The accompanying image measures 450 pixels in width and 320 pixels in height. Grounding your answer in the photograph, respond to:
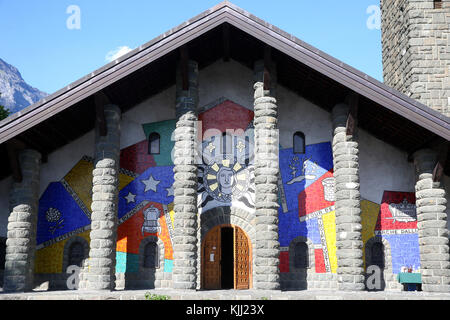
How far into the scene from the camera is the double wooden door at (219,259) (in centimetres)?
1641

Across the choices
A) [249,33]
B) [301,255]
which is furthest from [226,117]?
[301,255]

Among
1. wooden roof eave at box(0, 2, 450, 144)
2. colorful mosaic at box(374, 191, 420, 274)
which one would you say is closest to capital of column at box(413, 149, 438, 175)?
colorful mosaic at box(374, 191, 420, 274)

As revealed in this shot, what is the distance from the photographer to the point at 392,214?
55.4 feet

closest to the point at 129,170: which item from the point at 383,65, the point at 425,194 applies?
the point at 425,194

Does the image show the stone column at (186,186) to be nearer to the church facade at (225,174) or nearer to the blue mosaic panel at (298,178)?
the church facade at (225,174)

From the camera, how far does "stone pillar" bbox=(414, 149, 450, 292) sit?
594 inches

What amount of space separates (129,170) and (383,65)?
12.7 m

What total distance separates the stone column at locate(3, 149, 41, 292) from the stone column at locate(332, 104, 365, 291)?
933cm

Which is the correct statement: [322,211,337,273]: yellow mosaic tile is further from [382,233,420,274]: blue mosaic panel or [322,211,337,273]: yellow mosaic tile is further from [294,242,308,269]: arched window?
[382,233,420,274]: blue mosaic panel

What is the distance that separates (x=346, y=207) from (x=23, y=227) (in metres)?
9.78

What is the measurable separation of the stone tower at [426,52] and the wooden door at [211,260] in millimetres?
9363

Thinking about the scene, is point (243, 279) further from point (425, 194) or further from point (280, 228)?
point (425, 194)

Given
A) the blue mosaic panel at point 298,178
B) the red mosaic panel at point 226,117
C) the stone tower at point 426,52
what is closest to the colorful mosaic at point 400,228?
the blue mosaic panel at point 298,178

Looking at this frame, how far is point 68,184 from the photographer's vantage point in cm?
1720
